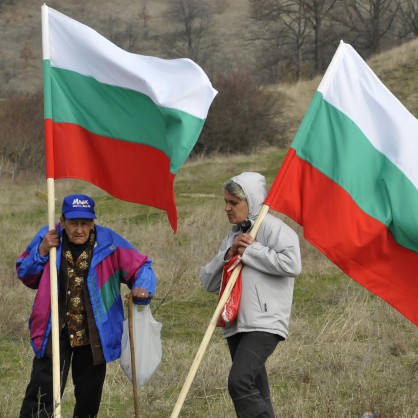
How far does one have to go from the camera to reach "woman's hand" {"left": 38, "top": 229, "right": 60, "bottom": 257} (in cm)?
554

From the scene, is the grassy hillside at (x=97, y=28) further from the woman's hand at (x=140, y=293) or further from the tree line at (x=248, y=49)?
the woman's hand at (x=140, y=293)

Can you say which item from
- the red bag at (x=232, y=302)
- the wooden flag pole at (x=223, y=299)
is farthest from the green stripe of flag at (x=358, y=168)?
the red bag at (x=232, y=302)

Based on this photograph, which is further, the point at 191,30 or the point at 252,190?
the point at 191,30

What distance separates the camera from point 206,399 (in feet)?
23.9

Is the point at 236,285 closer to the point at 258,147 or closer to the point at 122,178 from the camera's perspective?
the point at 122,178

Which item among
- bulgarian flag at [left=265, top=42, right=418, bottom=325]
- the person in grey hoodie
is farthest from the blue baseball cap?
bulgarian flag at [left=265, top=42, right=418, bottom=325]

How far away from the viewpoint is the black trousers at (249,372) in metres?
5.48

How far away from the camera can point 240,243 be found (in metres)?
5.53

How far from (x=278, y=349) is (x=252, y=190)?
134 inches

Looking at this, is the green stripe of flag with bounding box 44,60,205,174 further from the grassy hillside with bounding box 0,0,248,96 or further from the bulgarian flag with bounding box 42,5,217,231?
the grassy hillside with bounding box 0,0,248,96

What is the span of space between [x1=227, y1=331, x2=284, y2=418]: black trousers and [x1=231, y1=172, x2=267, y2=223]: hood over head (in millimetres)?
669

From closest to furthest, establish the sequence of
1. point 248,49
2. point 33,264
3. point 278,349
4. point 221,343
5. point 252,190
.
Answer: point 252,190 → point 33,264 → point 278,349 → point 221,343 → point 248,49

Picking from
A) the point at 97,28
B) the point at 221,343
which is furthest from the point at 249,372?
the point at 97,28

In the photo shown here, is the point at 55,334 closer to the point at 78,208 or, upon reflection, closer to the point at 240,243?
the point at 78,208
